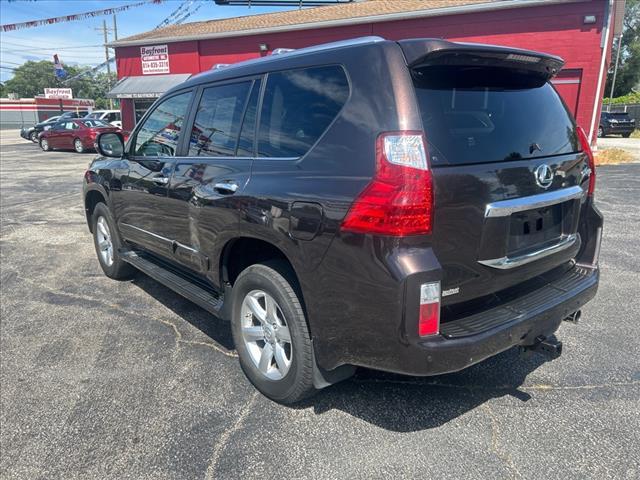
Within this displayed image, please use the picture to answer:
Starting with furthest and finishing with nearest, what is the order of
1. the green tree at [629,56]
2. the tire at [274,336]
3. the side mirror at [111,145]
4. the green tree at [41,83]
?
the green tree at [41,83], the green tree at [629,56], the side mirror at [111,145], the tire at [274,336]

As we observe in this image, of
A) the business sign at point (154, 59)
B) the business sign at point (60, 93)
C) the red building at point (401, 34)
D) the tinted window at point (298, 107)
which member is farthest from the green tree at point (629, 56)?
the tinted window at point (298, 107)

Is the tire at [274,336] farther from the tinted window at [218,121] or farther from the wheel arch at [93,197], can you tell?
the wheel arch at [93,197]

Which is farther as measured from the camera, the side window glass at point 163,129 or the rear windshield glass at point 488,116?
the side window glass at point 163,129

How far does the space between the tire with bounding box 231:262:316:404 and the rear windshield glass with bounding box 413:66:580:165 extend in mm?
1106

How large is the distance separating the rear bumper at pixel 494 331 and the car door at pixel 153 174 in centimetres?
240

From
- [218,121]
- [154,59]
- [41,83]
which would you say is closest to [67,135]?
[154,59]

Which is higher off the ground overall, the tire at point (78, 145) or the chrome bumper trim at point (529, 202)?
the chrome bumper trim at point (529, 202)

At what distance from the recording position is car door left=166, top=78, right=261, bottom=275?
118 inches

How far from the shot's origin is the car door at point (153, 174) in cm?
380

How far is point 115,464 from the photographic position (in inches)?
96.0

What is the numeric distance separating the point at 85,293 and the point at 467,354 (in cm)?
407

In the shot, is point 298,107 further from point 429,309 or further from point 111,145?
point 111,145

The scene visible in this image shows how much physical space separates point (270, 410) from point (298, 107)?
1.79 metres

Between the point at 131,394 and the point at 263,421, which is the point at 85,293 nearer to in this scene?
the point at 131,394
